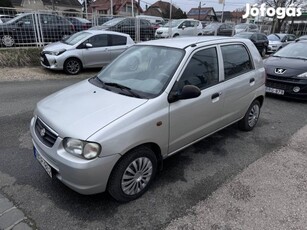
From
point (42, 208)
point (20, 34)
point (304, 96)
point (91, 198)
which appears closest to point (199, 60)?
point (91, 198)

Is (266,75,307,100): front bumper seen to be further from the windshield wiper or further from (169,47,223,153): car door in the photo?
the windshield wiper

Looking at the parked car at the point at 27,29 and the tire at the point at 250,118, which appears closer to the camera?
the tire at the point at 250,118

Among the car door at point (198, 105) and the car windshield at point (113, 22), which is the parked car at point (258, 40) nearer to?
the car windshield at point (113, 22)

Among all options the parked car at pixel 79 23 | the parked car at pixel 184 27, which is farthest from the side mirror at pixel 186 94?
the parked car at pixel 184 27

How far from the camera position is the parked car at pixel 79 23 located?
12181mm

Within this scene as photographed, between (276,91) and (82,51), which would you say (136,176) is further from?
(82,51)

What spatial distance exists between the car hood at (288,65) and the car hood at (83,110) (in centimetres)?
516

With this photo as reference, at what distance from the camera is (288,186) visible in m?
3.10

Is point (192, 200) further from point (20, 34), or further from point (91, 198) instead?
point (20, 34)

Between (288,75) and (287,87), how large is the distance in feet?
0.99

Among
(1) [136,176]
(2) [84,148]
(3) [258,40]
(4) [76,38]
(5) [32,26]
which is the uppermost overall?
(5) [32,26]

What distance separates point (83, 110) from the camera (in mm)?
2643

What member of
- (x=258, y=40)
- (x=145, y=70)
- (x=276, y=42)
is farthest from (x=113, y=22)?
(x=276, y=42)

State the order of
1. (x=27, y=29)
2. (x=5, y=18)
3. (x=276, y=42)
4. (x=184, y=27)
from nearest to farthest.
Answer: (x=27, y=29) < (x=5, y=18) < (x=276, y=42) < (x=184, y=27)
